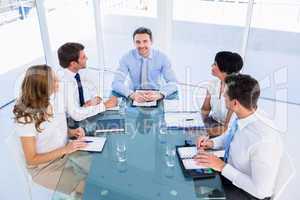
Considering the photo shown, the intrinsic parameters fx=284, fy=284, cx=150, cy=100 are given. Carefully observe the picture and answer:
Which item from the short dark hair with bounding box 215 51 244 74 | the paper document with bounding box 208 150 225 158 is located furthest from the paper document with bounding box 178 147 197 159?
the short dark hair with bounding box 215 51 244 74

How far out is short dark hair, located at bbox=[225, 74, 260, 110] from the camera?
142cm

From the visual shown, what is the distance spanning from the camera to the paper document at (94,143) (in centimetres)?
164

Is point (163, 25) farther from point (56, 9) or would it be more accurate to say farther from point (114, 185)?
point (114, 185)

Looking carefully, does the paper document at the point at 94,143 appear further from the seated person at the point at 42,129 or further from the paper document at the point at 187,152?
the paper document at the point at 187,152

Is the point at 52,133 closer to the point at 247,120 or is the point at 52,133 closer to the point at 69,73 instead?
the point at 69,73

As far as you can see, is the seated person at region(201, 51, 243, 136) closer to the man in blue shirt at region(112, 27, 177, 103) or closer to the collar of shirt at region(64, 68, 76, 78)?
the man in blue shirt at region(112, 27, 177, 103)

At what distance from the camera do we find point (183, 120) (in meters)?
1.93

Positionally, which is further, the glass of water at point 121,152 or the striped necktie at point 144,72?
the striped necktie at point 144,72

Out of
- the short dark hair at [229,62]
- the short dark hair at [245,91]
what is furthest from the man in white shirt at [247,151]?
the short dark hair at [229,62]

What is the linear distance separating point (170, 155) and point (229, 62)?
0.84 metres

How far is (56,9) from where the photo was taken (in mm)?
4750

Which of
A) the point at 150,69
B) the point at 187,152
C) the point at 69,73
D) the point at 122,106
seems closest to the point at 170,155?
the point at 187,152

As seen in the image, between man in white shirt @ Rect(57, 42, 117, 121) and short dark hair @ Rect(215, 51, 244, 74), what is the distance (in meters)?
0.84

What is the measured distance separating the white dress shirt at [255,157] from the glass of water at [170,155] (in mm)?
280
